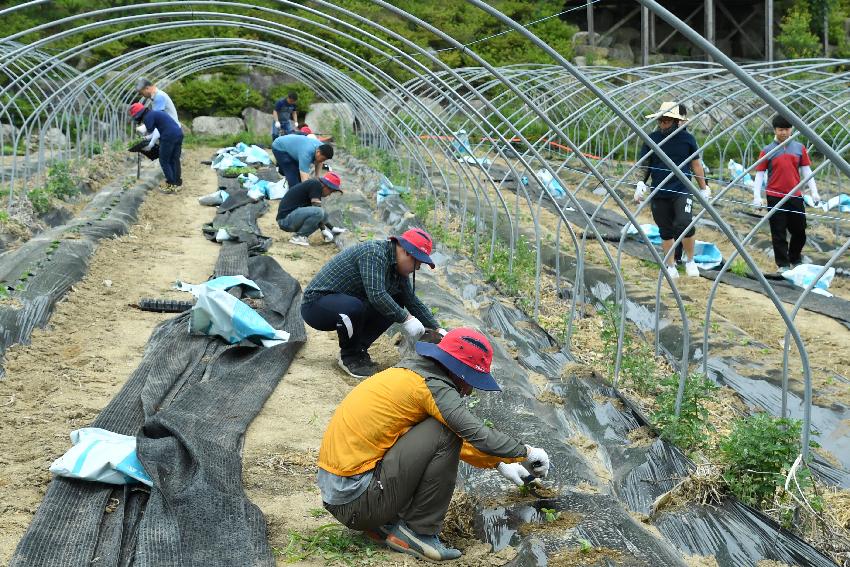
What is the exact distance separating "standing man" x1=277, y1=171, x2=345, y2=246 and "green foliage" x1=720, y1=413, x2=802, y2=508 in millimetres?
7173

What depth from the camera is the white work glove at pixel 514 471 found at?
156 inches

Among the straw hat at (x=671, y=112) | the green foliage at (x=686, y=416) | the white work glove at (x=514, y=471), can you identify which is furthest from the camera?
the straw hat at (x=671, y=112)

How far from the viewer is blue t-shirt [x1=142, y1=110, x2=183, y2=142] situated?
13.4m

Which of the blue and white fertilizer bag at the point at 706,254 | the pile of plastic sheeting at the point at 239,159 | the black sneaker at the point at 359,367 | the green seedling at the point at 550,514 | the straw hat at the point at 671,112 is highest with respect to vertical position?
the straw hat at the point at 671,112

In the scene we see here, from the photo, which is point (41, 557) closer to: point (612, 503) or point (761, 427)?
point (612, 503)

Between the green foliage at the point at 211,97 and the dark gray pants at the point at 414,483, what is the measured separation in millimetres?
24336

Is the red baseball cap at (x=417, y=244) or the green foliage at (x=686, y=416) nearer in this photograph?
the green foliage at (x=686, y=416)

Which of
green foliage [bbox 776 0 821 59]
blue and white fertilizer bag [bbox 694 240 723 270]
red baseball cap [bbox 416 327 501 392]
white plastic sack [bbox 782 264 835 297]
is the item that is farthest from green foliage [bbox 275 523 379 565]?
green foliage [bbox 776 0 821 59]

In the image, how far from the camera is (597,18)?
103ft

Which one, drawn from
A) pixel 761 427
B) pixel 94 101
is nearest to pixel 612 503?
pixel 761 427

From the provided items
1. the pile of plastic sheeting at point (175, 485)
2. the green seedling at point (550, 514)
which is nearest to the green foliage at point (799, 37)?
the pile of plastic sheeting at point (175, 485)

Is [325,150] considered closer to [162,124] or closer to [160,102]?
[162,124]

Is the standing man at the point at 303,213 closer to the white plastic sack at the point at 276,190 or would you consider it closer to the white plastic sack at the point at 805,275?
the white plastic sack at the point at 276,190

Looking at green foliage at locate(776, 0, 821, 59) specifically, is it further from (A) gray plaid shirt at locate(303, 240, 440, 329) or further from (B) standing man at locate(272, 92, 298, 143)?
(A) gray plaid shirt at locate(303, 240, 440, 329)
